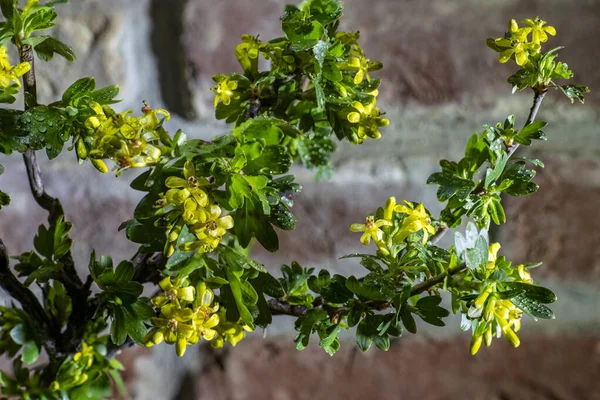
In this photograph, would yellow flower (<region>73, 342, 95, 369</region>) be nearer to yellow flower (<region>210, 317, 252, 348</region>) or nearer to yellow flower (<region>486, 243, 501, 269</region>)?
yellow flower (<region>210, 317, 252, 348</region>)

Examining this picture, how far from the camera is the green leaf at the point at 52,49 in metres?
0.25

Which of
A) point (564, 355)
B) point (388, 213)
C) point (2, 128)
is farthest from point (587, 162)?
point (2, 128)

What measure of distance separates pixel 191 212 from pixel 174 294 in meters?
0.04

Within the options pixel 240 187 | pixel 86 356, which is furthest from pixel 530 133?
pixel 86 356

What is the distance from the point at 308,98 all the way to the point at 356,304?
3.4 inches

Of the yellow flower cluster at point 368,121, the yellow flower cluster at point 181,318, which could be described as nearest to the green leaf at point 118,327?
the yellow flower cluster at point 181,318

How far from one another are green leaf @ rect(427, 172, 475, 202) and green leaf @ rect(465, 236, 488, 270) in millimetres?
31

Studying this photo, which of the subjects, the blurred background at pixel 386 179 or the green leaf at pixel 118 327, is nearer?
the green leaf at pixel 118 327

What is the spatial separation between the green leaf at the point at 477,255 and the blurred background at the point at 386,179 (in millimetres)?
326

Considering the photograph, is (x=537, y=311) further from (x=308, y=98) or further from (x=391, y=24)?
(x=391, y=24)

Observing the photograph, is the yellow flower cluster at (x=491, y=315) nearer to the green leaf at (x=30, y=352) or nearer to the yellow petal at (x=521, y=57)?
the yellow petal at (x=521, y=57)

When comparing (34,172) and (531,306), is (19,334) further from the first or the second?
(531,306)

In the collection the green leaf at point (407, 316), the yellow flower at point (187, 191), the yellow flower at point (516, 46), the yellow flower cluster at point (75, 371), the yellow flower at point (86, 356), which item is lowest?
the yellow flower cluster at point (75, 371)

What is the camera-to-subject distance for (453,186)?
25cm
